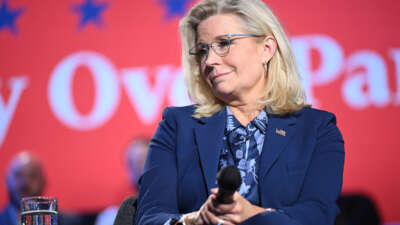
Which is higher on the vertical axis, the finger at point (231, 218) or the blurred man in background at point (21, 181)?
the finger at point (231, 218)

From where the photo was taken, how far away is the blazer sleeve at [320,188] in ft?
5.14

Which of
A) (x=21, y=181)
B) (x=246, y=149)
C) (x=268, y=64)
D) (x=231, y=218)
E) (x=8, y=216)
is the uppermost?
(x=268, y=64)

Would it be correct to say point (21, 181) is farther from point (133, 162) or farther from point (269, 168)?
point (269, 168)

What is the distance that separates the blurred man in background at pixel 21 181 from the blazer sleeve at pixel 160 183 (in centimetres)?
277

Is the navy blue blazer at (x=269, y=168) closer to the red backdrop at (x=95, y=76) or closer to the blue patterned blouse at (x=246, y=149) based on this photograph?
the blue patterned blouse at (x=246, y=149)

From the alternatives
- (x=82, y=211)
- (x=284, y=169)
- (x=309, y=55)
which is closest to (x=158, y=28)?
(x=309, y=55)

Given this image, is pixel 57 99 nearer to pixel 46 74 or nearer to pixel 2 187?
pixel 46 74

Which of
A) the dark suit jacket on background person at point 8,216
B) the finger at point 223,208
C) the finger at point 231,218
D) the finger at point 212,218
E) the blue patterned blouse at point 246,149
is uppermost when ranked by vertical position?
the blue patterned blouse at point 246,149

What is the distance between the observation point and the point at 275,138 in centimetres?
183

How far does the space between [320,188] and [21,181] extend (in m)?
3.35

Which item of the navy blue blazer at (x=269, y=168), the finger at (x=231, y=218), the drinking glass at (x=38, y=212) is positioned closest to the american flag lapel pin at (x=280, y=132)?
the navy blue blazer at (x=269, y=168)

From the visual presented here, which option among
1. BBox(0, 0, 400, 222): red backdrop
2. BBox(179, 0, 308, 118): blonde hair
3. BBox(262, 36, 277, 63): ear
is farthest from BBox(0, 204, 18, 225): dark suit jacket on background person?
BBox(262, 36, 277, 63): ear

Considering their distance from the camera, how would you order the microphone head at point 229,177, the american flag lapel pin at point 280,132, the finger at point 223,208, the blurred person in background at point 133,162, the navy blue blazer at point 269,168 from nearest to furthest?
the microphone head at point 229,177
the finger at point 223,208
the navy blue blazer at point 269,168
the american flag lapel pin at point 280,132
the blurred person in background at point 133,162

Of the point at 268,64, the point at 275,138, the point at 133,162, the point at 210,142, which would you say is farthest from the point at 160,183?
the point at 133,162
